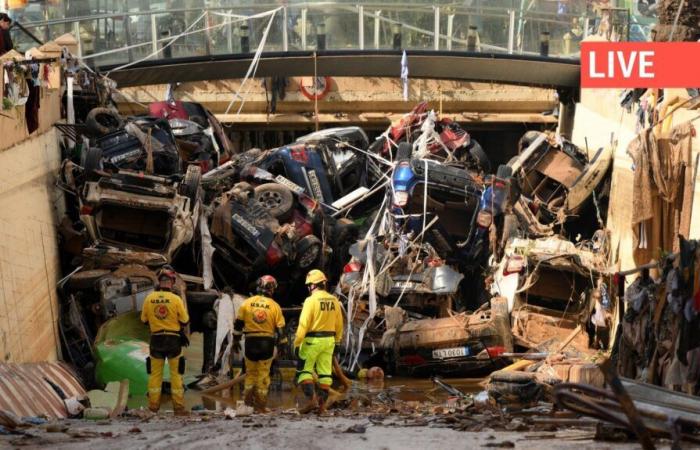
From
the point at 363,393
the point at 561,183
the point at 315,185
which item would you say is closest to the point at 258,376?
the point at 363,393

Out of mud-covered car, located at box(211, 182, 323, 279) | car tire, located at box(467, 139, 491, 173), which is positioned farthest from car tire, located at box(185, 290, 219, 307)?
car tire, located at box(467, 139, 491, 173)

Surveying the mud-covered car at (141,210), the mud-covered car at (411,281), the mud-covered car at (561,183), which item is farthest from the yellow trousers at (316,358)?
the mud-covered car at (561,183)

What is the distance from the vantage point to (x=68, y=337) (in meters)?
19.0

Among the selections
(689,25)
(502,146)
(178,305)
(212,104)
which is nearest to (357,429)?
(178,305)

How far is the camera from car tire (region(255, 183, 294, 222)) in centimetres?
2183

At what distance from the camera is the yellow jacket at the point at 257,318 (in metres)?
15.1

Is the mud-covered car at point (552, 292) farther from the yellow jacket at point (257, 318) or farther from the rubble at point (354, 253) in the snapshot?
the yellow jacket at point (257, 318)

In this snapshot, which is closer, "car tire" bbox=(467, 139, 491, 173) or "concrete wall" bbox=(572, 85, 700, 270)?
"concrete wall" bbox=(572, 85, 700, 270)

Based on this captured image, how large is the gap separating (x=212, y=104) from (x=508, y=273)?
12.3 metres

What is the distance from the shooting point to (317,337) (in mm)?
14875

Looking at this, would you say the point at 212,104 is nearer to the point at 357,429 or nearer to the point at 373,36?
the point at 373,36

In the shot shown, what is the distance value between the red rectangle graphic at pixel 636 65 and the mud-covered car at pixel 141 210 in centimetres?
805

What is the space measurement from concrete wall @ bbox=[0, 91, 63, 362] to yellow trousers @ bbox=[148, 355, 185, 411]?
1516mm

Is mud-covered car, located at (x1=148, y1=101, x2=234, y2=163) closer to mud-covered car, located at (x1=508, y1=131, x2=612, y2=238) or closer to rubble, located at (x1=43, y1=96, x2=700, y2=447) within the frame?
rubble, located at (x1=43, y1=96, x2=700, y2=447)
